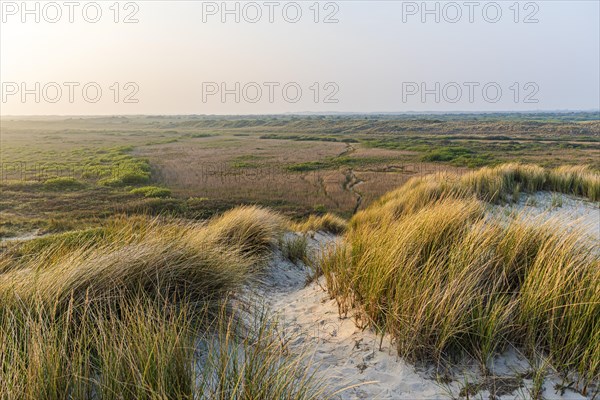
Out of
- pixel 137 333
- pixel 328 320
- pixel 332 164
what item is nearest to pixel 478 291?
pixel 328 320

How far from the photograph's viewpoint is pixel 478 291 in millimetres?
3340

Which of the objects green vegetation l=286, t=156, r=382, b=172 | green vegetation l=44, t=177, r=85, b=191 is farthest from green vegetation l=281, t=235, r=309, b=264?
green vegetation l=286, t=156, r=382, b=172

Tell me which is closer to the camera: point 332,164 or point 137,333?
point 137,333

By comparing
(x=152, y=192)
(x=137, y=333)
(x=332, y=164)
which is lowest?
(x=137, y=333)

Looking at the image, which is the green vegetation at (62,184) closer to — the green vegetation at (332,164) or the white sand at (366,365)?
the green vegetation at (332,164)

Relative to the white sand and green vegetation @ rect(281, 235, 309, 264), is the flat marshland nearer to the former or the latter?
the white sand

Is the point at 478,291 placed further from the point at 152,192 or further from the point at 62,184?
the point at 62,184

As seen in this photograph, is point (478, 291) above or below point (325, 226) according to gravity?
above

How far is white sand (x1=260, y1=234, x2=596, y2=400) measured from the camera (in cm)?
267

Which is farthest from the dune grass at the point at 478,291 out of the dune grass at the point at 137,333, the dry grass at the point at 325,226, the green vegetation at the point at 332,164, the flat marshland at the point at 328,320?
the green vegetation at the point at 332,164

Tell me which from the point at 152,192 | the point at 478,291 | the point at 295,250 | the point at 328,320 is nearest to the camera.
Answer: the point at 478,291

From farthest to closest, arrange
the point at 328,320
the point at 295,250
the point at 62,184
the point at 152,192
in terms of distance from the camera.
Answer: the point at 62,184
the point at 152,192
the point at 295,250
the point at 328,320

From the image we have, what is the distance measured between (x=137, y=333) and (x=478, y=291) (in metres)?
2.77

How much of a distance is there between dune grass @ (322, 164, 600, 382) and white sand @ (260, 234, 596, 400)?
118mm
